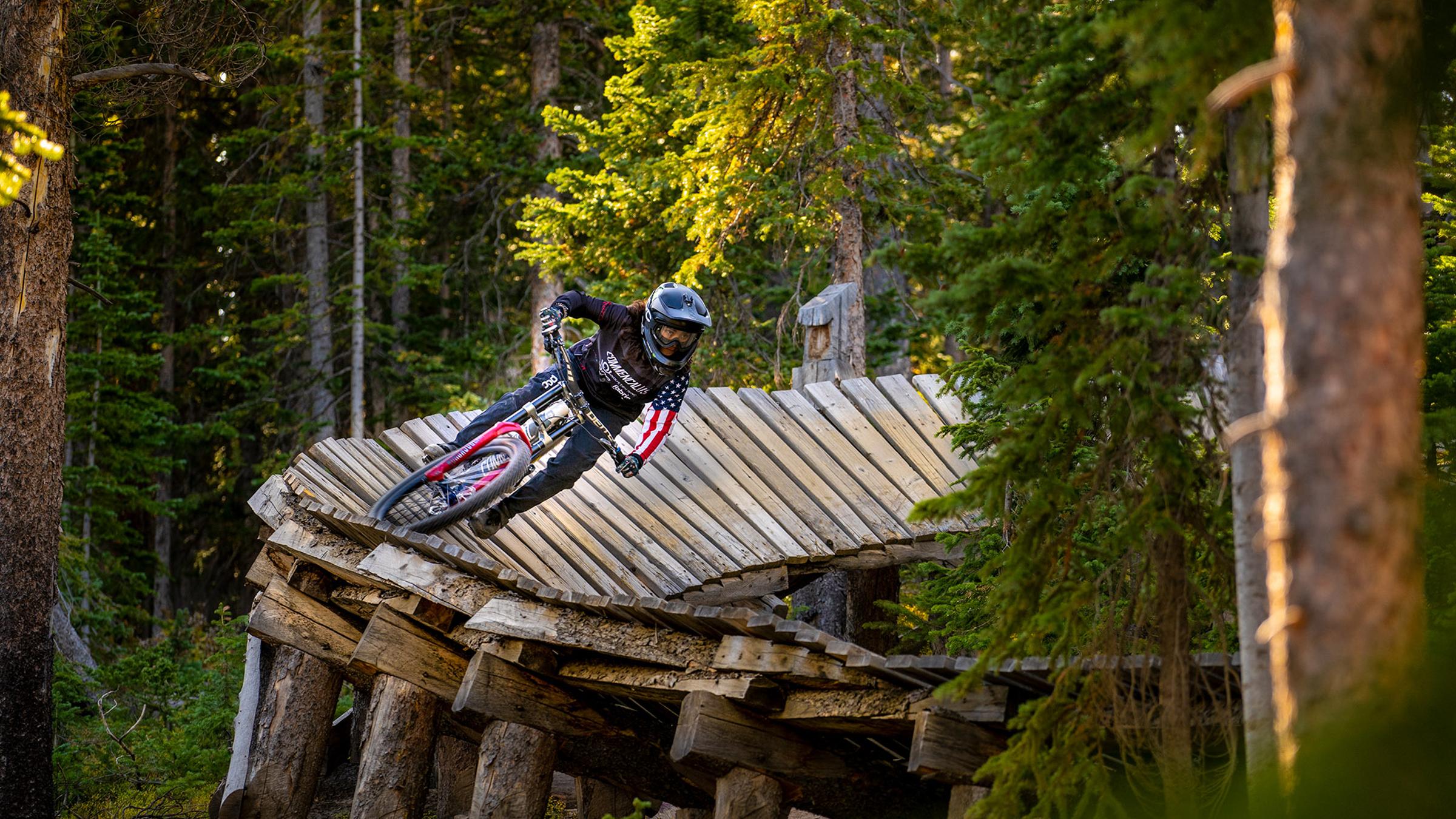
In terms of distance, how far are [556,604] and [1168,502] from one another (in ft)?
11.3

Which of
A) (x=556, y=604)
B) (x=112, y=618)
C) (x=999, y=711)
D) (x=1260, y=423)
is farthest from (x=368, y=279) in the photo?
(x=1260, y=423)

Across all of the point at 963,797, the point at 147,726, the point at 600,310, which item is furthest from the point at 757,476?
the point at 147,726

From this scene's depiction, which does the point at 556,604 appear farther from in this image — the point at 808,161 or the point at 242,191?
the point at 242,191

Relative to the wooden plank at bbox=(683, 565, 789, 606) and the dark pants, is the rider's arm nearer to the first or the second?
the dark pants

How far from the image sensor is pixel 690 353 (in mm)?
8672

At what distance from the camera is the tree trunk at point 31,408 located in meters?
8.30

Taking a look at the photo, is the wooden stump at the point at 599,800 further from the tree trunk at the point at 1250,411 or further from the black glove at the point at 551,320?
the tree trunk at the point at 1250,411

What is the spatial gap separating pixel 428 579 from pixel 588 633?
1209 mm

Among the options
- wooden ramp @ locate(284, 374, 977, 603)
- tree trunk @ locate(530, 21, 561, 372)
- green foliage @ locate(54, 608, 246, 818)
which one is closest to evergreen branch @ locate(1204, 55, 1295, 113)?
wooden ramp @ locate(284, 374, 977, 603)

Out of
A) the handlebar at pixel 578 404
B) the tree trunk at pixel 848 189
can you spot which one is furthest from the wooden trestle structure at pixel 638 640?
the tree trunk at pixel 848 189

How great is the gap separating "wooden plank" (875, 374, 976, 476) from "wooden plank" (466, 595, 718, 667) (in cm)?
355

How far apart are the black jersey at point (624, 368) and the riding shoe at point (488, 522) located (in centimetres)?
113

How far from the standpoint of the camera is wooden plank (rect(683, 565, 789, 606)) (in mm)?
8266

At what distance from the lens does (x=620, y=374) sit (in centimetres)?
879
